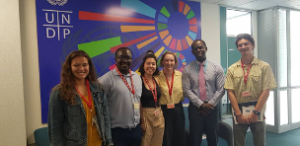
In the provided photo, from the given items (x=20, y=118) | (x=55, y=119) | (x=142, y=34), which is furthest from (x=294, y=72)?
(x=20, y=118)

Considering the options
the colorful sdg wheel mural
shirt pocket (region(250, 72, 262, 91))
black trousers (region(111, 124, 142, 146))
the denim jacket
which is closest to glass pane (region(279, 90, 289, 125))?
shirt pocket (region(250, 72, 262, 91))

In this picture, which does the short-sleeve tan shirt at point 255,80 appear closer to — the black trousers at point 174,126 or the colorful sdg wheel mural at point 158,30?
the black trousers at point 174,126

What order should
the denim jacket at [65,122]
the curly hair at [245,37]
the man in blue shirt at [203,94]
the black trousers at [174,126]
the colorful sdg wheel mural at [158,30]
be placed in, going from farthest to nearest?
the colorful sdg wheel mural at [158,30], the black trousers at [174,126], the man in blue shirt at [203,94], the denim jacket at [65,122], the curly hair at [245,37]

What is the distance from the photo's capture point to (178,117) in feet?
8.07

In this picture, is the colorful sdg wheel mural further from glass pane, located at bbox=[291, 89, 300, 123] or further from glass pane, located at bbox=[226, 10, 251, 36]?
glass pane, located at bbox=[291, 89, 300, 123]

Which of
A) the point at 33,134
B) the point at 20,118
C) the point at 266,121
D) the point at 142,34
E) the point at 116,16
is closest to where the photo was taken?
the point at 266,121

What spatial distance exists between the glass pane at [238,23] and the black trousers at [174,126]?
111cm

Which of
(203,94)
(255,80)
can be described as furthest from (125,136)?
(255,80)

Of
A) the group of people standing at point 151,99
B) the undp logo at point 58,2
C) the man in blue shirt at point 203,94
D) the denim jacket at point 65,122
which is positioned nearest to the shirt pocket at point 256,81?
the group of people standing at point 151,99

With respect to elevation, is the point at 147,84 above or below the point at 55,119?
above

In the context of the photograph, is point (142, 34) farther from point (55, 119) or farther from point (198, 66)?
point (55, 119)

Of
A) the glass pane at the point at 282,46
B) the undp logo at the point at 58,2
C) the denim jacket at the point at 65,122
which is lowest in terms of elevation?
the denim jacket at the point at 65,122

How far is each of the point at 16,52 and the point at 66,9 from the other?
0.89m

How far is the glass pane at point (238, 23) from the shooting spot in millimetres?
1587
